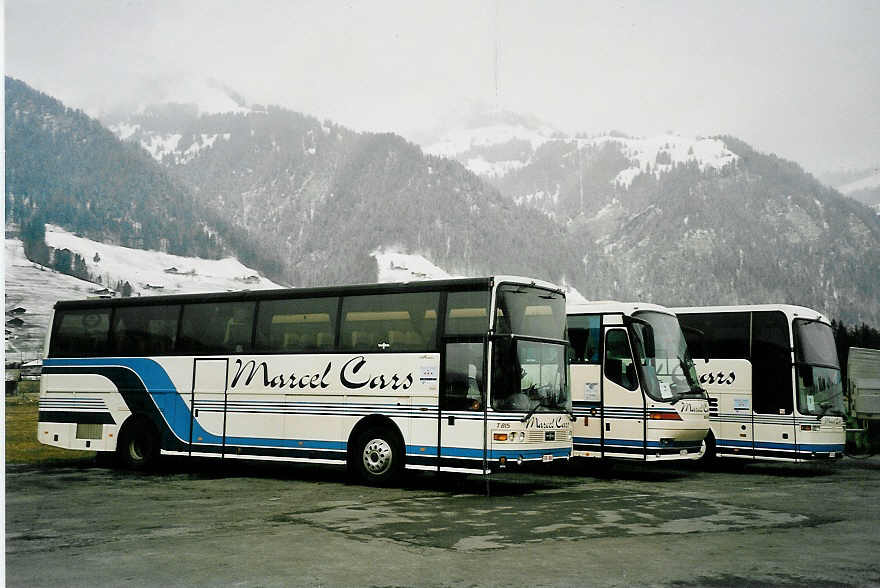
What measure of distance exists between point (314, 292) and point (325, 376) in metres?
1.34

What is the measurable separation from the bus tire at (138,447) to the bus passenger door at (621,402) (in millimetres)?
7588

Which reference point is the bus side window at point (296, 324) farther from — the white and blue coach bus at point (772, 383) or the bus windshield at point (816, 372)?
the bus windshield at point (816, 372)

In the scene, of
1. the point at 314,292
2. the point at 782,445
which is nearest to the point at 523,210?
the point at 782,445

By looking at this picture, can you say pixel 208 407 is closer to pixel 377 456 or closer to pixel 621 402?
pixel 377 456

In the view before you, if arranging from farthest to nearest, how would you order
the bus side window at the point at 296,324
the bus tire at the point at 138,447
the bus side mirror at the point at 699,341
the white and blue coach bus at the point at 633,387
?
the bus side mirror at the point at 699,341
the bus tire at the point at 138,447
the white and blue coach bus at the point at 633,387
the bus side window at the point at 296,324

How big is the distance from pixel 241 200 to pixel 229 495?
68241 millimetres

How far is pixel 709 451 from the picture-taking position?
18.2m

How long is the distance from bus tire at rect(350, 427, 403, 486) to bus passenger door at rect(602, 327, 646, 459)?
3.91 m

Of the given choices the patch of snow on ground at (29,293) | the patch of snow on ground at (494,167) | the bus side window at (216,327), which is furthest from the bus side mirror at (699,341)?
the patch of snow on ground at (494,167)

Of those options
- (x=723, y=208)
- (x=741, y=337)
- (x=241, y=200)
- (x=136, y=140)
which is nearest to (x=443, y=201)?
(x=241, y=200)

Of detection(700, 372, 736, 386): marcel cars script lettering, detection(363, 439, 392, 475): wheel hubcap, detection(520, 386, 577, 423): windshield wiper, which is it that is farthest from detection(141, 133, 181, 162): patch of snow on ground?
detection(520, 386, 577, 423): windshield wiper

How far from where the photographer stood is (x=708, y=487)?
14734 mm

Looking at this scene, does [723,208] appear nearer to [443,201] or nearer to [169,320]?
[443,201]

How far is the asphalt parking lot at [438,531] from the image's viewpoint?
23.8ft
